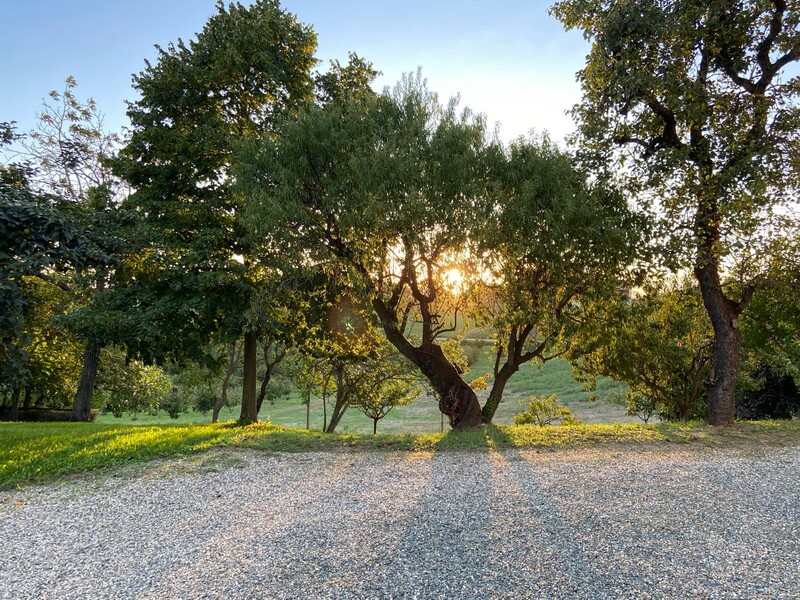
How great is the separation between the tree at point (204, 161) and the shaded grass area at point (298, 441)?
8.93 ft

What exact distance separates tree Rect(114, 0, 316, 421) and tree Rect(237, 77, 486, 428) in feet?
8.05

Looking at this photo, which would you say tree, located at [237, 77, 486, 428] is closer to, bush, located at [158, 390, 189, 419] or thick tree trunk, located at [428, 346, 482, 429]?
thick tree trunk, located at [428, 346, 482, 429]

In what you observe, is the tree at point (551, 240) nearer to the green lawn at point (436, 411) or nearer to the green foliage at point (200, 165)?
the green foliage at point (200, 165)

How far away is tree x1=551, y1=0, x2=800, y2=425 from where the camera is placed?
391 inches

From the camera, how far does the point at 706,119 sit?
10.8m

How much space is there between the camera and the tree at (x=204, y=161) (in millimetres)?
11945

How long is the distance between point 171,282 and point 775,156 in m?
13.8

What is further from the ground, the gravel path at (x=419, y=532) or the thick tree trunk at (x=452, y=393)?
the thick tree trunk at (x=452, y=393)

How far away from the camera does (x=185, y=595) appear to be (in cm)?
→ 379

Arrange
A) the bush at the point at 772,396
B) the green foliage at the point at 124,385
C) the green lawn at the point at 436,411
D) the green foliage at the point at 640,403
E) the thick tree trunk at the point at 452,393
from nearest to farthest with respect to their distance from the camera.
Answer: the thick tree trunk at the point at 452,393 → the bush at the point at 772,396 → the green foliage at the point at 124,385 → the green foliage at the point at 640,403 → the green lawn at the point at 436,411

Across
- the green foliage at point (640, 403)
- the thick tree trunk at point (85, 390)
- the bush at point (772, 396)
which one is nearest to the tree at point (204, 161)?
the thick tree trunk at point (85, 390)

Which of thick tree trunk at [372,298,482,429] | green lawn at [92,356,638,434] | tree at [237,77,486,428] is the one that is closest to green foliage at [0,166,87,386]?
tree at [237,77,486,428]

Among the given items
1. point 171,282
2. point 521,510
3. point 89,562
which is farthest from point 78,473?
point 521,510

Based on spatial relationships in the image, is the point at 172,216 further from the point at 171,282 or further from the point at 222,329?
the point at 222,329
